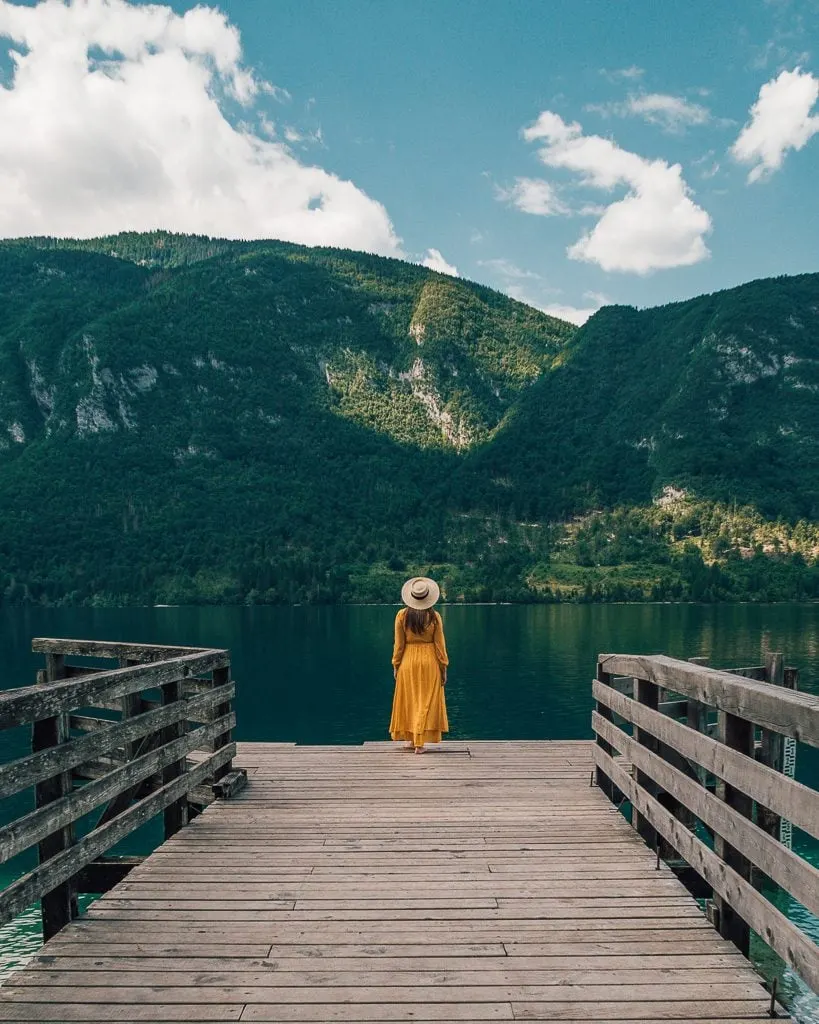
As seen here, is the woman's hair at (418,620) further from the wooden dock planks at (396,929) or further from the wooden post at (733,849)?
the wooden post at (733,849)

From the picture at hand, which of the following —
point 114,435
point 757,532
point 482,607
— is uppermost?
point 114,435

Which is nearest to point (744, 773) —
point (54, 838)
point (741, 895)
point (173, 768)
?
point (741, 895)

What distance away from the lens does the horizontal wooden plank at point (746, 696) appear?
377cm

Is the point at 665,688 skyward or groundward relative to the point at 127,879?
skyward

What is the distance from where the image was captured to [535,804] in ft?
26.2

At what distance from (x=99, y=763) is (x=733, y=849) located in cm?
719

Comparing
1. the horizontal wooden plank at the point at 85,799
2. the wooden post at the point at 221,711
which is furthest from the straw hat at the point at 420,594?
the horizontal wooden plank at the point at 85,799

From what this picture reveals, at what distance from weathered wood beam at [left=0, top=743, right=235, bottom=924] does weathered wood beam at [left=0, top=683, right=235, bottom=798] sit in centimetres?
52

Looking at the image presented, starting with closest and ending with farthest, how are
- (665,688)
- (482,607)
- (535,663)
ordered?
(665,688) < (535,663) < (482,607)

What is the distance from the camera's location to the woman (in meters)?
10.5

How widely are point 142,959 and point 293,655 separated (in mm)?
57348

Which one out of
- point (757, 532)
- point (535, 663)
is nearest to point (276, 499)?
point (757, 532)

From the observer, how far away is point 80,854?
5.69 metres

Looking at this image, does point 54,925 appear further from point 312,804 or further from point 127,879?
point 312,804
